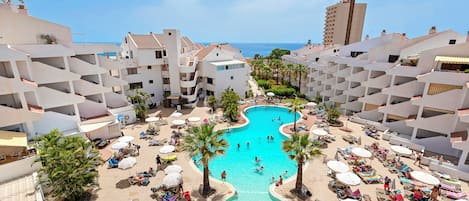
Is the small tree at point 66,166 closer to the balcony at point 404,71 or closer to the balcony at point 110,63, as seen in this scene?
the balcony at point 110,63

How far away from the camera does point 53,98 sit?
24.9 metres

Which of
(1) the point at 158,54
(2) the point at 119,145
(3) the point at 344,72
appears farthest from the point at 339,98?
(2) the point at 119,145

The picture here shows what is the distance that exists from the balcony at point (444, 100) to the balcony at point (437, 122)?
110 cm

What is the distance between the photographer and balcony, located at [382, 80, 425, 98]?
28.4m

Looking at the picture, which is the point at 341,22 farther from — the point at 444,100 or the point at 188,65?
the point at 444,100

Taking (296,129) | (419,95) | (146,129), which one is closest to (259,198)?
(296,129)

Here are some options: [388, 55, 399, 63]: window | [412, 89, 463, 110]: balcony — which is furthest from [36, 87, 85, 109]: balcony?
[388, 55, 399, 63]: window

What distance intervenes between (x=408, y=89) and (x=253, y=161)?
23481 mm

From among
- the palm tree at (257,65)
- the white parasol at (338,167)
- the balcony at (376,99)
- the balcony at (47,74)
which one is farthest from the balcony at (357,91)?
the balcony at (47,74)

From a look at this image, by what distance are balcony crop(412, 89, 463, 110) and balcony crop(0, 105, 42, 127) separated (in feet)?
140

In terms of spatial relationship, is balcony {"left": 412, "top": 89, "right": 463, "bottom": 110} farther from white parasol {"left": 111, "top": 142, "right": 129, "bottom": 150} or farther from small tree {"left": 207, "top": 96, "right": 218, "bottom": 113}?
white parasol {"left": 111, "top": 142, "right": 129, "bottom": 150}

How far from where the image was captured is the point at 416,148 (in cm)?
2580

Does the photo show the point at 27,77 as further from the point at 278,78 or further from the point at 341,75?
the point at 278,78

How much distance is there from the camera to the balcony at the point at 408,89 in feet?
93.2
